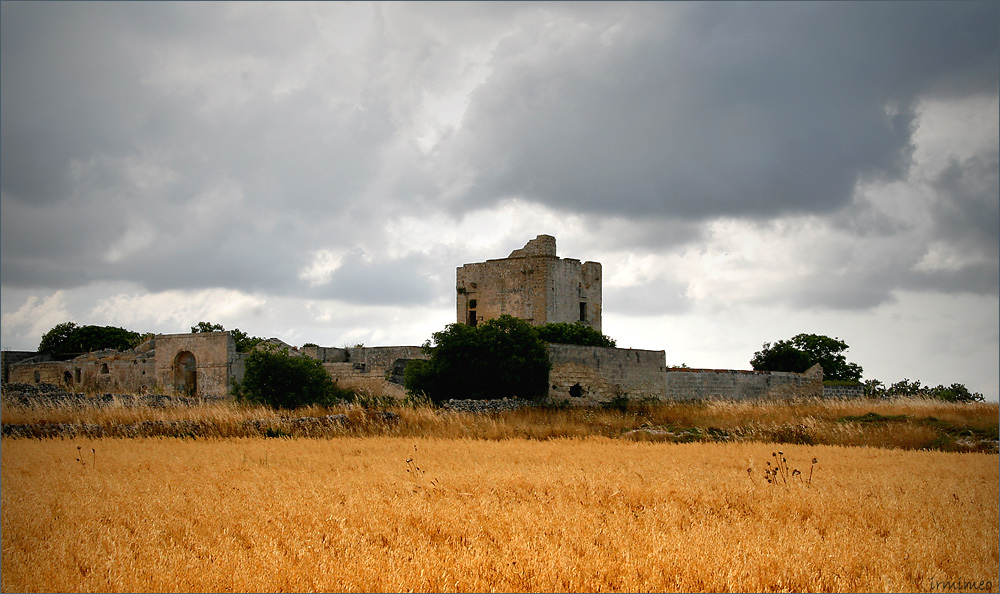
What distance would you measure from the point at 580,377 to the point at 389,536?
17392 millimetres

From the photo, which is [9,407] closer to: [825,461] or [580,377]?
[580,377]

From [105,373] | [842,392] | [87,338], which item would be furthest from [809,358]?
[87,338]

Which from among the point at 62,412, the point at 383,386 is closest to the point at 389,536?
the point at 62,412

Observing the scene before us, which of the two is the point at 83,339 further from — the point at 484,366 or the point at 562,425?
the point at 562,425

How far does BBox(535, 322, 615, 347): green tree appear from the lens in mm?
32125

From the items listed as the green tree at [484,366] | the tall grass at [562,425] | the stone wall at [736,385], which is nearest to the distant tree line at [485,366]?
the green tree at [484,366]

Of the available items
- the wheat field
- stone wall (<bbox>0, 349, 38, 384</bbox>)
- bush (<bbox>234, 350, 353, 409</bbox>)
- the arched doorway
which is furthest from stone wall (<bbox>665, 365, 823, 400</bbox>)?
stone wall (<bbox>0, 349, 38, 384</bbox>)

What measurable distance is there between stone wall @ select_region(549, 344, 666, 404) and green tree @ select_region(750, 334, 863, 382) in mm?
15233

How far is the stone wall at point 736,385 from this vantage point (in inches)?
1045

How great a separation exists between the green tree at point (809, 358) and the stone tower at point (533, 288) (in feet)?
29.4

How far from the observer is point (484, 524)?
287 inches

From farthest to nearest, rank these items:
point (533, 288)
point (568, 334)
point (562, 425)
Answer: point (533, 288) < point (568, 334) < point (562, 425)

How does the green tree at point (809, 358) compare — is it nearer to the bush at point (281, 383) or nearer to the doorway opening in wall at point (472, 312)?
the doorway opening in wall at point (472, 312)

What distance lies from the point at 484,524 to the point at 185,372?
25.4 m
